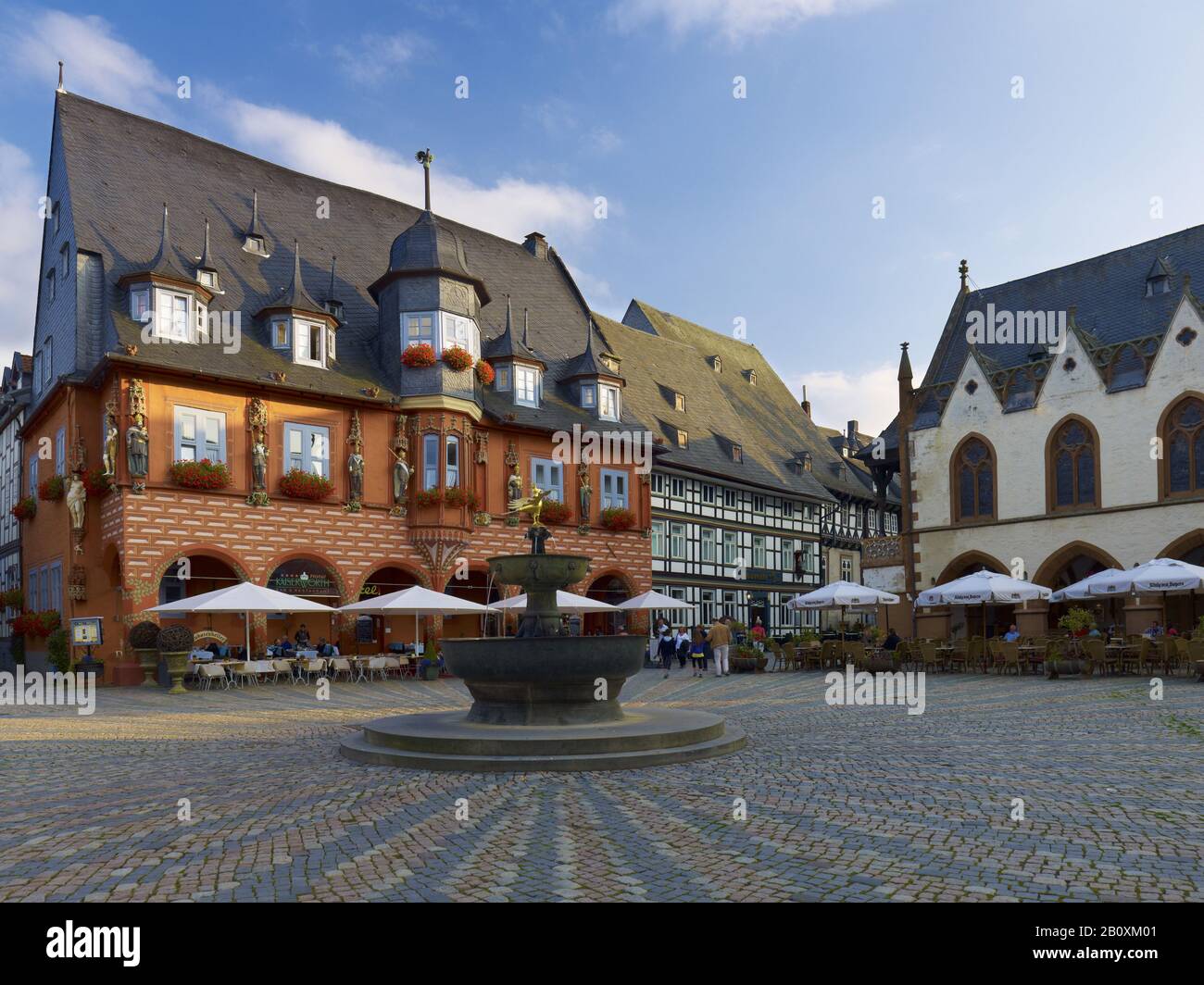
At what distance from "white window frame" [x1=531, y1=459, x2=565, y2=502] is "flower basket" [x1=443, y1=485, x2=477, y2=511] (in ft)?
10.0

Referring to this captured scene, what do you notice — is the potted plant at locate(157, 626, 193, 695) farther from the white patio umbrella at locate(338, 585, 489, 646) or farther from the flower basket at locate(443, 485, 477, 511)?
the flower basket at locate(443, 485, 477, 511)

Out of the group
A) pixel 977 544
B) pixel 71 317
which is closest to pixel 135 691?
pixel 71 317

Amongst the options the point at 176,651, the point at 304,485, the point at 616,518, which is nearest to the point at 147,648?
the point at 176,651

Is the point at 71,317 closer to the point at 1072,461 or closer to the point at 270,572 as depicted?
the point at 270,572

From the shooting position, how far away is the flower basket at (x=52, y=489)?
27.7 meters

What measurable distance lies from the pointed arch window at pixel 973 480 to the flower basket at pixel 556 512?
46.5 ft

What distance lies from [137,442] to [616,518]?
1604cm

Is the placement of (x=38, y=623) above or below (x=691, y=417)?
below

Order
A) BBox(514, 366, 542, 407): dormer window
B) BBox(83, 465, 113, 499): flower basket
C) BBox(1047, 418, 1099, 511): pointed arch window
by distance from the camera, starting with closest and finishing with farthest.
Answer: BBox(83, 465, 113, 499): flower basket < BBox(1047, 418, 1099, 511): pointed arch window < BBox(514, 366, 542, 407): dormer window

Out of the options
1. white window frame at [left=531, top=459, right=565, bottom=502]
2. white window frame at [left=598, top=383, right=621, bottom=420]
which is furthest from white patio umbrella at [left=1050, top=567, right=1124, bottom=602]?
white window frame at [left=598, top=383, right=621, bottom=420]

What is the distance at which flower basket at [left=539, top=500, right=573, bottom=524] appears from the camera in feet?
110

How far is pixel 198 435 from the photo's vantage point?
2661 cm

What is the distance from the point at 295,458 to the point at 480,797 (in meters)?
21.3

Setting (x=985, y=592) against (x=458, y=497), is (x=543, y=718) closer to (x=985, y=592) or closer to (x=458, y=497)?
(x=985, y=592)
